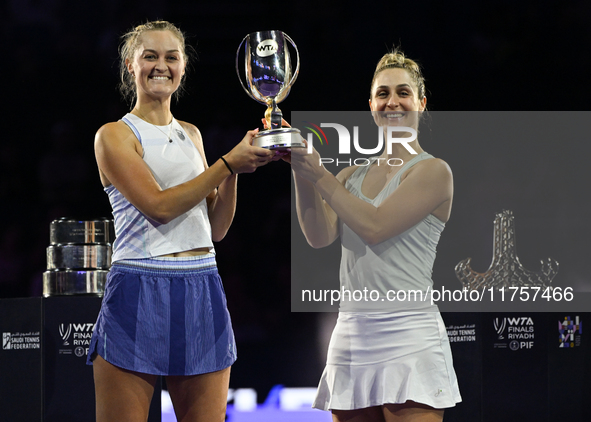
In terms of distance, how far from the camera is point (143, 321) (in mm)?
1545

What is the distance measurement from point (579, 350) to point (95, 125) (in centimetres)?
303

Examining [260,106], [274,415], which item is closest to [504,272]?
[274,415]

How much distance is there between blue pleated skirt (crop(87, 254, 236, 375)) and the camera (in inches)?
60.2

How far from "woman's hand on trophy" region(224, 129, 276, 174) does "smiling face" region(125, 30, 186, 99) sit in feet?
0.86

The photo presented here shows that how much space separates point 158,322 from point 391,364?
0.58 metres

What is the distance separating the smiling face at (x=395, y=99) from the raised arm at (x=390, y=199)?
14cm

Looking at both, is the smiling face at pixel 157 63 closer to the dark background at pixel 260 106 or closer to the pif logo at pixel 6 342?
the pif logo at pixel 6 342

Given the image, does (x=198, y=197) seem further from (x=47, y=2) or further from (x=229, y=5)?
(x=47, y=2)

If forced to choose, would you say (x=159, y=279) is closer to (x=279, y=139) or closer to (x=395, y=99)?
(x=279, y=139)

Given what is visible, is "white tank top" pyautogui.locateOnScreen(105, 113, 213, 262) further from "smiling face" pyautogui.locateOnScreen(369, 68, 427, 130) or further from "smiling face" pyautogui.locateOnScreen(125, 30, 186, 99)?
"smiling face" pyautogui.locateOnScreen(369, 68, 427, 130)

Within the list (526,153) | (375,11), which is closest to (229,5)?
(375,11)

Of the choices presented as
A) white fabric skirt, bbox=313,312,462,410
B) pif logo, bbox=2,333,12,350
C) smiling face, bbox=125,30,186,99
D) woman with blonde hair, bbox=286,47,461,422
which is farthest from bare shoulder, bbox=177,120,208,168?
pif logo, bbox=2,333,12,350

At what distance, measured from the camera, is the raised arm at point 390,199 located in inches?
64.7

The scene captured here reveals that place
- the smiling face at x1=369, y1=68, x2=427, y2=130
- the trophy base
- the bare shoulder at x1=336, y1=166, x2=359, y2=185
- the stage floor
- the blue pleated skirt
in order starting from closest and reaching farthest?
the blue pleated skirt
the trophy base
the smiling face at x1=369, y1=68, x2=427, y2=130
the bare shoulder at x1=336, y1=166, x2=359, y2=185
the stage floor
